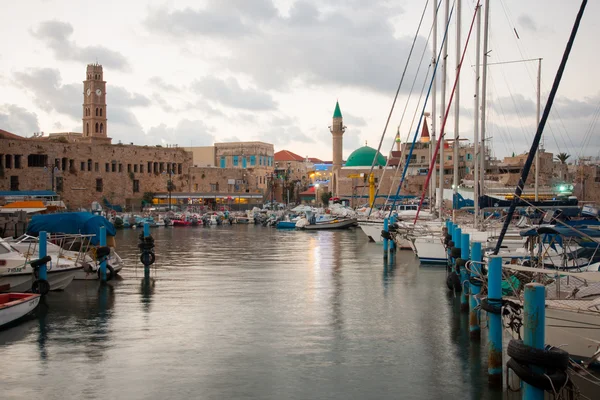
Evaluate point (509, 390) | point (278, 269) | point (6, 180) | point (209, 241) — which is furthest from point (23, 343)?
point (6, 180)

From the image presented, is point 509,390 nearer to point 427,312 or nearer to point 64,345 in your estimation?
point 427,312

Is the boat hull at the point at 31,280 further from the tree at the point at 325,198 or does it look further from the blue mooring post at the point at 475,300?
the tree at the point at 325,198

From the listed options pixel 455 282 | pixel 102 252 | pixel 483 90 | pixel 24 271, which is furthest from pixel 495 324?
pixel 483 90

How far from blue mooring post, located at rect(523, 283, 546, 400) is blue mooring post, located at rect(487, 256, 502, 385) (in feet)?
7.87

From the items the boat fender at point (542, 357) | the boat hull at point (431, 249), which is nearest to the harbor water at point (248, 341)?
the boat hull at point (431, 249)

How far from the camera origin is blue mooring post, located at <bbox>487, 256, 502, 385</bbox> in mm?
9367

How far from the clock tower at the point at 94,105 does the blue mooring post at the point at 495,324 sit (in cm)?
7276

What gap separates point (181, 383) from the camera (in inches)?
382

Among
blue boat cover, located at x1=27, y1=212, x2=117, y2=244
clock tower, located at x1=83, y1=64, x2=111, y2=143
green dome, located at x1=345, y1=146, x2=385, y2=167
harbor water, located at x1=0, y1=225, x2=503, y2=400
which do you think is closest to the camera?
harbor water, located at x1=0, y1=225, x2=503, y2=400

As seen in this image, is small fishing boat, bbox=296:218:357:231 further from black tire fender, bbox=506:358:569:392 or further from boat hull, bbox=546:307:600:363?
black tire fender, bbox=506:358:569:392

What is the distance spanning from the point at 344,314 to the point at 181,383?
586 centimetres

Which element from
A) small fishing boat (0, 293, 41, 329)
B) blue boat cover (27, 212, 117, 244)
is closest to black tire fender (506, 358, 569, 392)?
small fishing boat (0, 293, 41, 329)

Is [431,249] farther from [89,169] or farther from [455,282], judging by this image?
[89,169]

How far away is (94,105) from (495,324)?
7435 cm
